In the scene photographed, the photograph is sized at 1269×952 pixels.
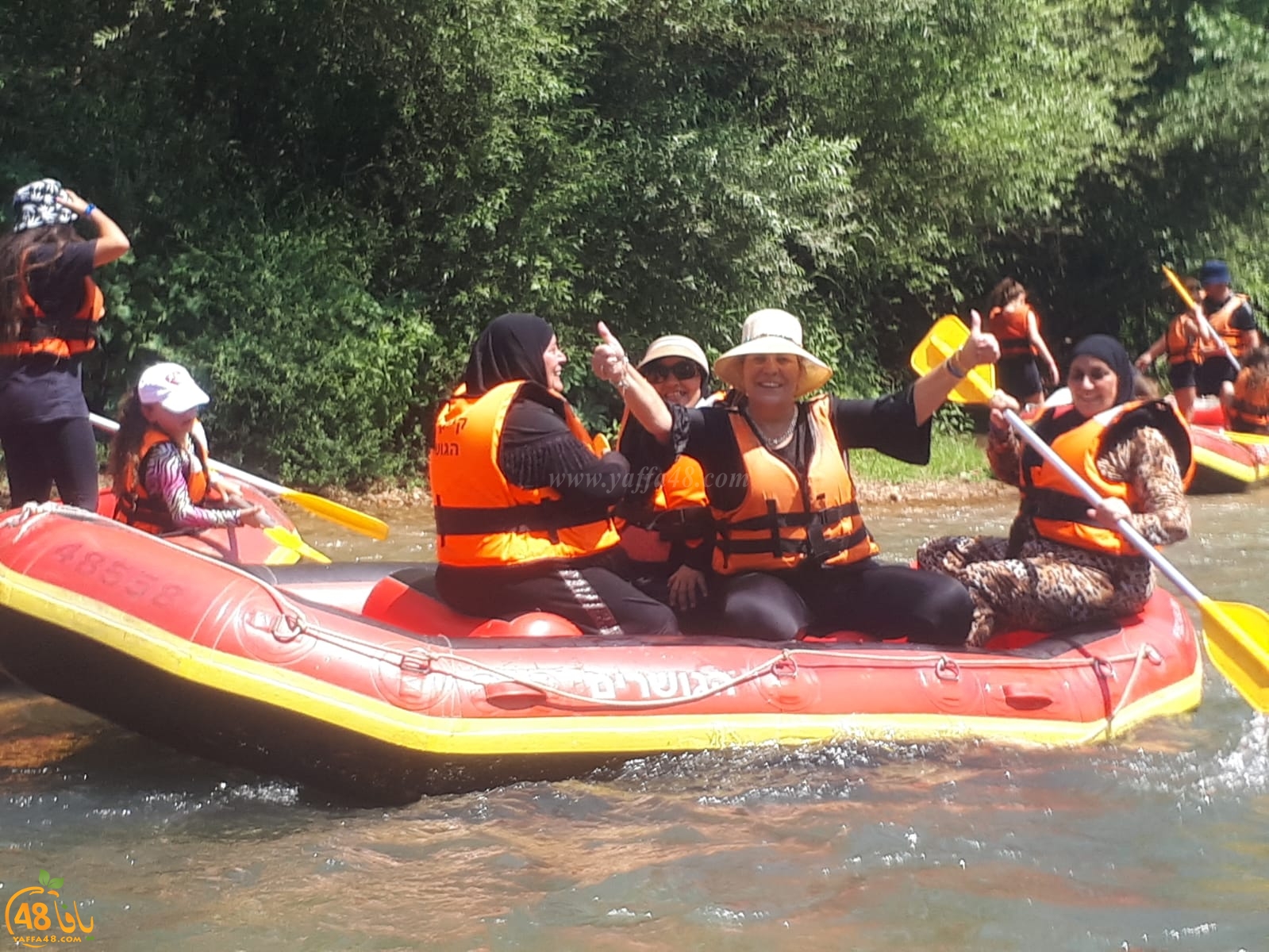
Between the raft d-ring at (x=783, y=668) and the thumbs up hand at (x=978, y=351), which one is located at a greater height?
the thumbs up hand at (x=978, y=351)

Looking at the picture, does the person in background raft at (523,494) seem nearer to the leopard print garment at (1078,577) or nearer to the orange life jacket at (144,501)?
the leopard print garment at (1078,577)

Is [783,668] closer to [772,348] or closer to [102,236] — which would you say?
[772,348]

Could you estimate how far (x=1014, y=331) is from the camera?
27.2 ft

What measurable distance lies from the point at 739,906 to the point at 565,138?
659 cm

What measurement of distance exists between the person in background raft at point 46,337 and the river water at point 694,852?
2.58 feet

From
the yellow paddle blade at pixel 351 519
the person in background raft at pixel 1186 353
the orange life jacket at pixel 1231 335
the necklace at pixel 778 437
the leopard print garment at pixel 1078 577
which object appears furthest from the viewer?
the orange life jacket at pixel 1231 335

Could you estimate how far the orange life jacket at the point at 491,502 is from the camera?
12.1 ft

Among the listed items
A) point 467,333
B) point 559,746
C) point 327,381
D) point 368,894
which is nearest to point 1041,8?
point 467,333

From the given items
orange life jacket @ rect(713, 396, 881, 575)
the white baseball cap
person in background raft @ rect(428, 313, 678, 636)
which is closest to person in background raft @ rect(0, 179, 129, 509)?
the white baseball cap

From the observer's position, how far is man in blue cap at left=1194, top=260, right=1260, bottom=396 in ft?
32.8

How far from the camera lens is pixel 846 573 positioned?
4.16 m

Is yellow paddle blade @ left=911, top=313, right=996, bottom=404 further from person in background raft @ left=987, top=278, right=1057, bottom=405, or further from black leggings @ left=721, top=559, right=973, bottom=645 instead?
person in background raft @ left=987, top=278, right=1057, bottom=405

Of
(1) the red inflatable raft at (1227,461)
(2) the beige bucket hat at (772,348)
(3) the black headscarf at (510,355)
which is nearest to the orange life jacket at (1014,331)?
(1) the red inflatable raft at (1227,461)

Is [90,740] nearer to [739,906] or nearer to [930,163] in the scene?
[739,906]
